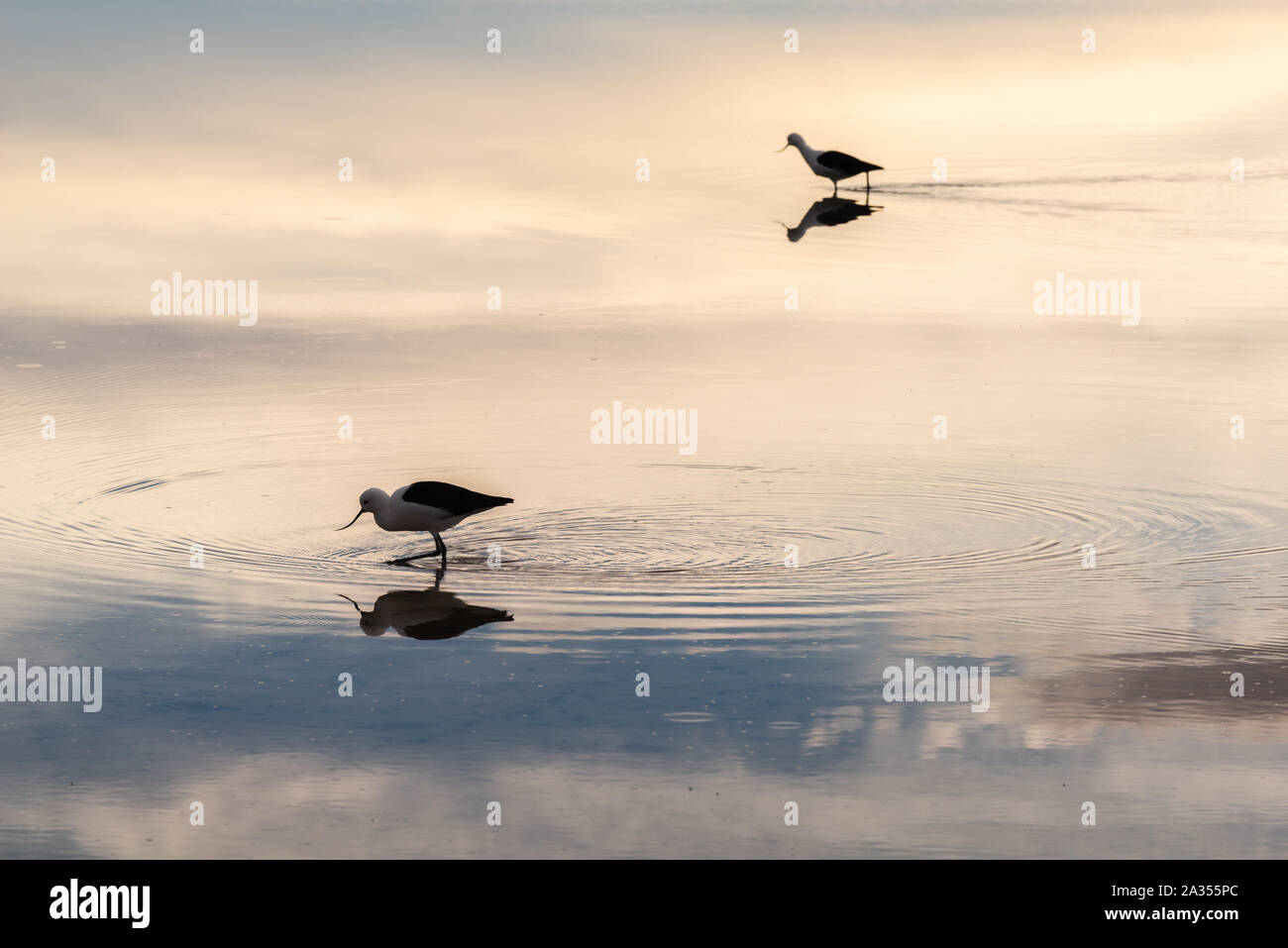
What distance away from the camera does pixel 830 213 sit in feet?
93.1

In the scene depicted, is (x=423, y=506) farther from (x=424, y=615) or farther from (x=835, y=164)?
(x=835, y=164)

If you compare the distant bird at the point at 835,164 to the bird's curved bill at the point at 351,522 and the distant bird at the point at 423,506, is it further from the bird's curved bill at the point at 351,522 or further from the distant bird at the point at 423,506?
the distant bird at the point at 423,506

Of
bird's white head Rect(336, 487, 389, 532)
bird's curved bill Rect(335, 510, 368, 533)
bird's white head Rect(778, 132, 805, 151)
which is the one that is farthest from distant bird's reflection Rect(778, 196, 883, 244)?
bird's white head Rect(336, 487, 389, 532)

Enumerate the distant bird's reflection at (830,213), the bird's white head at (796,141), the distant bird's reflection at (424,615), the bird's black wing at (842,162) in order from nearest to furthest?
the distant bird's reflection at (424,615) → the distant bird's reflection at (830,213) → the bird's black wing at (842,162) → the bird's white head at (796,141)

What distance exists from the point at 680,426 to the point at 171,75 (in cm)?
2077

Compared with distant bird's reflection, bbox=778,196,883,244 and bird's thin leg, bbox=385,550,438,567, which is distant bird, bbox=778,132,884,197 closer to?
distant bird's reflection, bbox=778,196,883,244

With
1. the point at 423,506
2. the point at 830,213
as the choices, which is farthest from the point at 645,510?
the point at 830,213

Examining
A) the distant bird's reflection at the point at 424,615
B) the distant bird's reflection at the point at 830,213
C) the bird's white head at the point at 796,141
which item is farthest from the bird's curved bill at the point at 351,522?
the bird's white head at the point at 796,141

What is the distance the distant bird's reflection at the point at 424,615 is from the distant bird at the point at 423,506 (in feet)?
3.38

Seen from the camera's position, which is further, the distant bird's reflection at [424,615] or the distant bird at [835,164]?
the distant bird at [835,164]

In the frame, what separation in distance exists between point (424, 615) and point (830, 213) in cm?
1717

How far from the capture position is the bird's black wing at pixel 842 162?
28703 mm

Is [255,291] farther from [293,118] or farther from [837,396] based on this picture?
[293,118]
